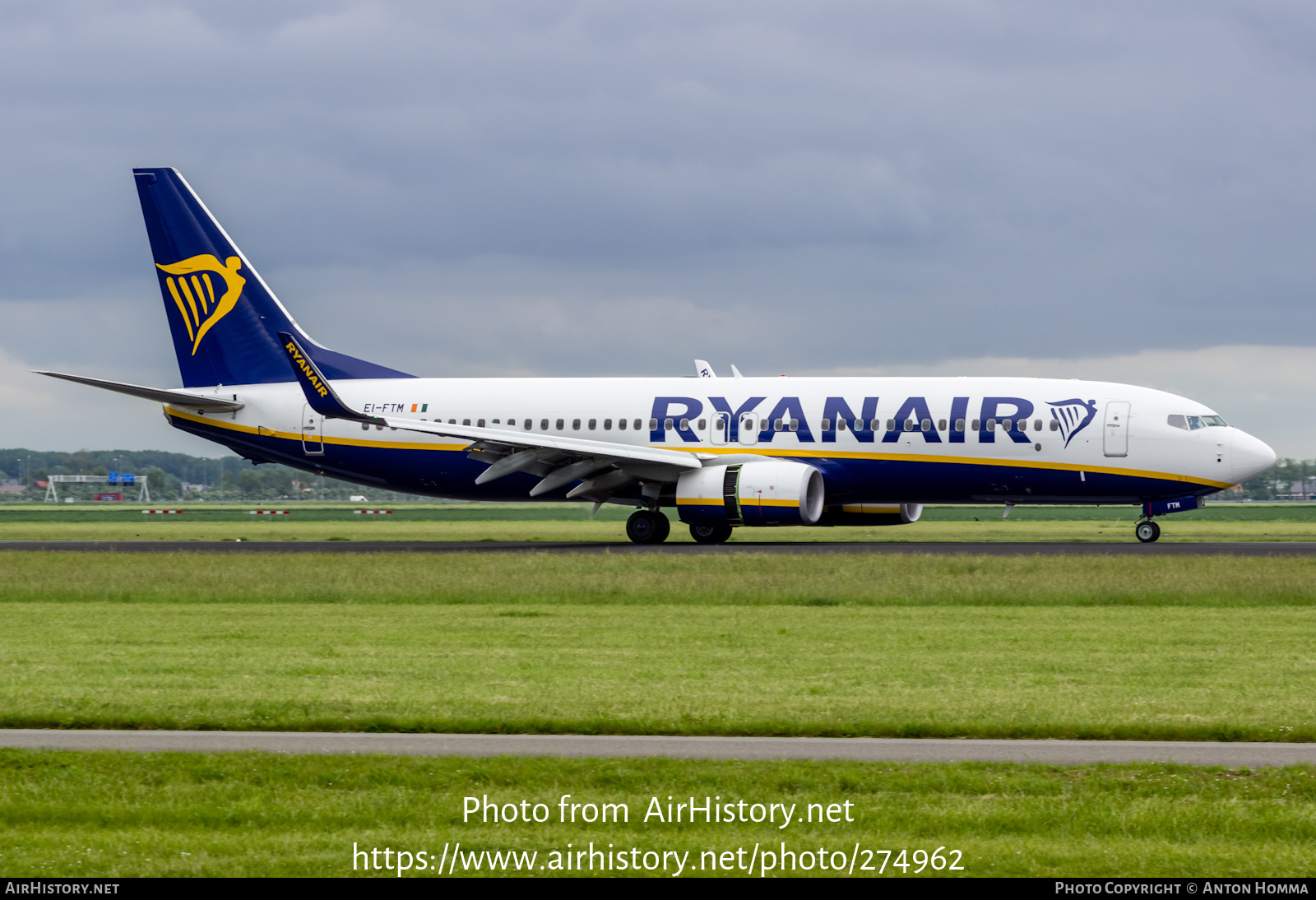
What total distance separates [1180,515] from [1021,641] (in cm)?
6611

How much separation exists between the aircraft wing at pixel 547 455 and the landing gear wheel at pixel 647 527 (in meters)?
A: 1.02

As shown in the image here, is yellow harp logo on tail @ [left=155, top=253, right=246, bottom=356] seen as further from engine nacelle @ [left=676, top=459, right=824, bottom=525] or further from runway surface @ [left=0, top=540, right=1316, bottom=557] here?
engine nacelle @ [left=676, top=459, right=824, bottom=525]

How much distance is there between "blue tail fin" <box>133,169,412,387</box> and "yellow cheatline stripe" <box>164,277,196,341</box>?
26mm

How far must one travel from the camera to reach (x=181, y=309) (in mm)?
46688

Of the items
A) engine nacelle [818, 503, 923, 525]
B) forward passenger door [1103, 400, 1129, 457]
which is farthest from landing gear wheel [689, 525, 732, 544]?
forward passenger door [1103, 400, 1129, 457]

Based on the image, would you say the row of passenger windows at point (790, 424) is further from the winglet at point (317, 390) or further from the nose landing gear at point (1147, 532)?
the nose landing gear at point (1147, 532)

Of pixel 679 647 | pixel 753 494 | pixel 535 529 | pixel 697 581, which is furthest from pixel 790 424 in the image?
pixel 535 529

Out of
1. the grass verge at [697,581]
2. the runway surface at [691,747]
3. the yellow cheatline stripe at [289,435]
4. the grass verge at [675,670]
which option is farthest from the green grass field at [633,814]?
the yellow cheatline stripe at [289,435]

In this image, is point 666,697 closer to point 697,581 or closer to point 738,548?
point 697,581

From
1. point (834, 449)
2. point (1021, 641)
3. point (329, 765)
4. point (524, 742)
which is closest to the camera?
point (329, 765)

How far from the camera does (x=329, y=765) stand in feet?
36.6

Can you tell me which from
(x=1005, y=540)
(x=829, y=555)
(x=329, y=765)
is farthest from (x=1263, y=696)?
(x=1005, y=540)

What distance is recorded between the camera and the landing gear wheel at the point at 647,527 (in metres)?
40.5

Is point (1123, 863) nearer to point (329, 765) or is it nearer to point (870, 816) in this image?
point (870, 816)
